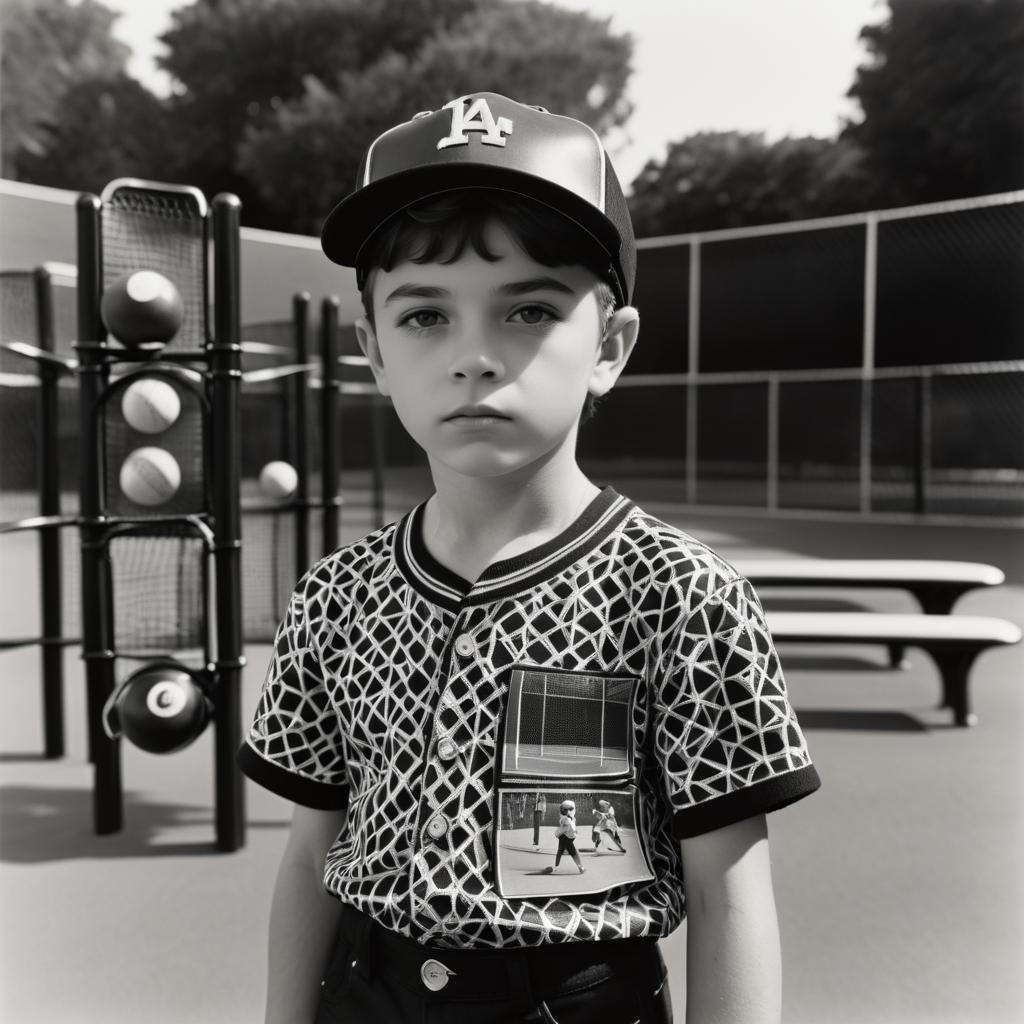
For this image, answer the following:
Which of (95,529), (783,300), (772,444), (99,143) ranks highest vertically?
(99,143)

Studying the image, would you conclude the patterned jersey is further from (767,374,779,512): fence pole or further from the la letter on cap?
(767,374,779,512): fence pole

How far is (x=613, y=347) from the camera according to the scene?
4.28ft

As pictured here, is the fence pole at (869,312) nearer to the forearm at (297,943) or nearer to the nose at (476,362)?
the forearm at (297,943)

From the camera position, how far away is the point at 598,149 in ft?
4.03

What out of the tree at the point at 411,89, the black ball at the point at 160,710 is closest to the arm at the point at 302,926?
the black ball at the point at 160,710

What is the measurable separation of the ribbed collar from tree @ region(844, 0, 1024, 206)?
25106mm

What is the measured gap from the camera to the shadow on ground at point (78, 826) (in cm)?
348

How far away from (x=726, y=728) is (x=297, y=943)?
62 cm

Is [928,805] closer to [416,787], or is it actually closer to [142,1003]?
[142,1003]

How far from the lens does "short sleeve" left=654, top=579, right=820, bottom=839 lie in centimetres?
113

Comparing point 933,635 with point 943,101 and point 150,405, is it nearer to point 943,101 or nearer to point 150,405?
point 150,405

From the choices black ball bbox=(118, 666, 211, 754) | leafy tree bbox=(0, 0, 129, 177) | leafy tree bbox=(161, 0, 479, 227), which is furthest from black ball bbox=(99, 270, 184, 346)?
leafy tree bbox=(0, 0, 129, 177)

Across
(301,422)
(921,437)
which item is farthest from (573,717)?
(921,437)

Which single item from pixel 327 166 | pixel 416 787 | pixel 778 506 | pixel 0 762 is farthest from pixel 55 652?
pixel 327 166
